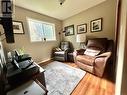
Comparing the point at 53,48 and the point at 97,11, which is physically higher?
the point at 97,11

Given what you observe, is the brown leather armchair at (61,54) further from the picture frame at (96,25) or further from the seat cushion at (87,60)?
the picture frame at (96,25)

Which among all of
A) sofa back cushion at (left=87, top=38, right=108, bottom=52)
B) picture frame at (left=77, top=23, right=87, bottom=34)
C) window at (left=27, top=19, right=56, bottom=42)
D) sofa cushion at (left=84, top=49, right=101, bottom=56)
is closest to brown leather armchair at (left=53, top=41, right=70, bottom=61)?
window at (left=27, top=19, right=56, bottom=42)

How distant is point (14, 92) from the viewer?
70 centimetres

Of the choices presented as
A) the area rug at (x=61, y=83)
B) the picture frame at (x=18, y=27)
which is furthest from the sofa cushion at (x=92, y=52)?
the picture frame at (x=18, y=27)

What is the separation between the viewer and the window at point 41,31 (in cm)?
324

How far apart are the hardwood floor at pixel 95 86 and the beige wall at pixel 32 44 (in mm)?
2158

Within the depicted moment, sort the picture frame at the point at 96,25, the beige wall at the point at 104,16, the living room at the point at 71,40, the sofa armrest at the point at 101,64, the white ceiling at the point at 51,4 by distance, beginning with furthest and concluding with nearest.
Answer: the picture frame at the point at 96,25, the beige wall at the point at 104,16, the white ceiling at the point at 51,4, the sofa armrest at the point at 101,64, the living room at the point at 71,40

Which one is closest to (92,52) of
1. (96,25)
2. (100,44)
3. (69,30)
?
(100,44)

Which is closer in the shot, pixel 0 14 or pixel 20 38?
pixel 0 14

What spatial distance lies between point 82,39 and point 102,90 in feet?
6.47

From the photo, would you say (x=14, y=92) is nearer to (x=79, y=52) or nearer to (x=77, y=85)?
(x=77, y=85)

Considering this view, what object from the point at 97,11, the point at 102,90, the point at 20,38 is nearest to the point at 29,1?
the point at 20,38

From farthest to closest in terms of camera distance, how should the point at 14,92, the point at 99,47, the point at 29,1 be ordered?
the point at 99,47 → the point at 29,1 → the point at 14,92

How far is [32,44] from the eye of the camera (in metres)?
3.12
